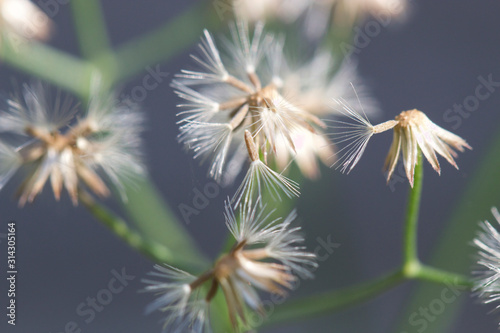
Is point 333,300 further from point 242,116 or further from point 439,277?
point 242,116

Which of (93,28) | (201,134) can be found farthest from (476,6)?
(201,134)

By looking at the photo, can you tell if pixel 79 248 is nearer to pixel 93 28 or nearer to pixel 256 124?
pixel 93 28

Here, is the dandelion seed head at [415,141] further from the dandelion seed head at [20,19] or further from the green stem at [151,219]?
the dandelion seed head at [20,19]

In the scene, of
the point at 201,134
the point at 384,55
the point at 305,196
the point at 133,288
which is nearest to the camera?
the point at 201,134

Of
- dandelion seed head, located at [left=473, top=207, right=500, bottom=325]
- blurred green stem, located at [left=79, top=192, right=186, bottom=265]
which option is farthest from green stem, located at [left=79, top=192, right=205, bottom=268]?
dandelion seed head, located at [left=473, top=207, right=500, bottom=325]

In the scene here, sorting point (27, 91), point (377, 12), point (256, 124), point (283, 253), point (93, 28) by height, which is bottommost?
point (283, 253)

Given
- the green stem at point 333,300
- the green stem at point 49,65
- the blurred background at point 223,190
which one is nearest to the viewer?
the green stem at point 333,300

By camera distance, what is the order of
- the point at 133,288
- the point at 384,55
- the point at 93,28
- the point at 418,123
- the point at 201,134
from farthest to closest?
the point at 384,55 < the point at 133,288 < the point at 93,28 < the point at 201,134 < the point at 418,123

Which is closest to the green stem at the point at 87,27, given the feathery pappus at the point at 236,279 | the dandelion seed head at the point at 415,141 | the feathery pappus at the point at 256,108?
the feathery pappus at the point at 256,108
